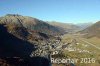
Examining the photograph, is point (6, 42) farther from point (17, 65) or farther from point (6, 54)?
point (17, 65)

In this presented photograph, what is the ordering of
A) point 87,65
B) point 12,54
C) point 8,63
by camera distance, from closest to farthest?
point 8,63 < point 87,65 < point 12,54

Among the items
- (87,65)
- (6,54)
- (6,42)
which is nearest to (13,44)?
(6,42)

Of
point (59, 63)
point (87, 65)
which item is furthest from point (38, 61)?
point (87, 65)

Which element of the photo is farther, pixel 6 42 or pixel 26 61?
pixel 6 42

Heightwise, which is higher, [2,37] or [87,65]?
[2,37]

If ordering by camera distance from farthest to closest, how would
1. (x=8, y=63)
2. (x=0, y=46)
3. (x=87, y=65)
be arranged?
(x=0, y=46), (x=87, y=65), (x=8, y=63)

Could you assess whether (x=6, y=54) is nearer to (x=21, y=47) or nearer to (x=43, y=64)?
(x=21, y=47)

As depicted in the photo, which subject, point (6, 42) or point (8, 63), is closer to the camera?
point (8, 63)

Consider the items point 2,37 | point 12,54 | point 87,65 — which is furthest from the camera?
point 2,37

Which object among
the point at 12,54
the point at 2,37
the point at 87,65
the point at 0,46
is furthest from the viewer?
the point at 2,37
